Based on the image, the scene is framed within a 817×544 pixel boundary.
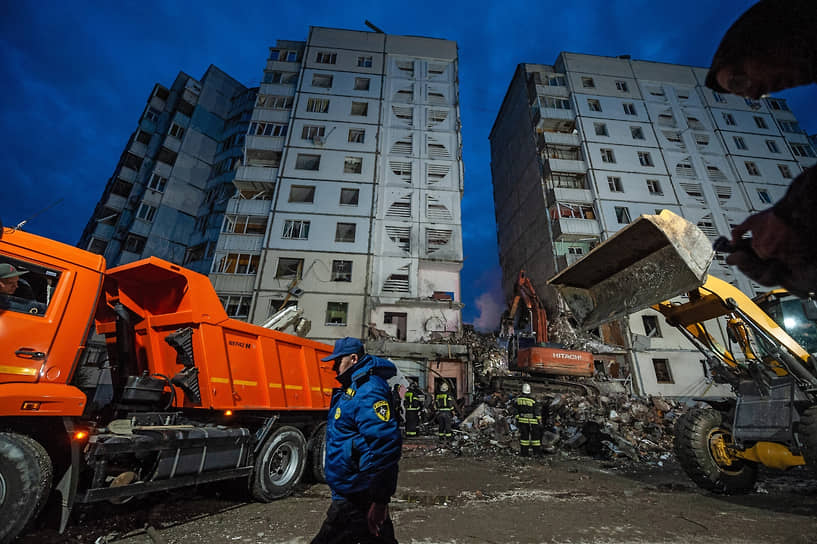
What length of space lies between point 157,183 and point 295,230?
1310 centimetres

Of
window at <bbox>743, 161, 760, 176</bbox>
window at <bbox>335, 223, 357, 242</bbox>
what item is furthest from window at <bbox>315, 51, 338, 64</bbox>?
window at <bbox>743, 161, 760, 176</bbox>

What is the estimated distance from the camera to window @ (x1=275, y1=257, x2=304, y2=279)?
70.0 feet

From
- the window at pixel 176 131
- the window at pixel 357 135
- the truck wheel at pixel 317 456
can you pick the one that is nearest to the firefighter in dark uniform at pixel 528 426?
the truck wheel at pixel 317 456

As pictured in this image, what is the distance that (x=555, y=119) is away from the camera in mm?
28422

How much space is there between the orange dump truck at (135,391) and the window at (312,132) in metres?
22.8

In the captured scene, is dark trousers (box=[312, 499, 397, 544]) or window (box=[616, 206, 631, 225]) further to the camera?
window (box=[616, 206, 631, 225])

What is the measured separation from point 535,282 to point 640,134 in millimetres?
14850

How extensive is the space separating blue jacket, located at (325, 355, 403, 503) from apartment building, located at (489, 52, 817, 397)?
22.0m

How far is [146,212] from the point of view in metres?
25.9

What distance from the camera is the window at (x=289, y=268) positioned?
70.0 feet

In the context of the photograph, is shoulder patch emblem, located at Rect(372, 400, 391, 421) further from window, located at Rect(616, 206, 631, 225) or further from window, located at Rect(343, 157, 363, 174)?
window, located at Rect(616, 206, 631, 225)

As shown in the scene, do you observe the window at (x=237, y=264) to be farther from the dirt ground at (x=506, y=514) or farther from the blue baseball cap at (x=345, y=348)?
the blue baseball cap at (x=345, y=348)

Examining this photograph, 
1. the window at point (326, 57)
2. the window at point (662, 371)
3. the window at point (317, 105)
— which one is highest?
the window at point (326, 57)

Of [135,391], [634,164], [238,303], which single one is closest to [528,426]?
[135,391]
